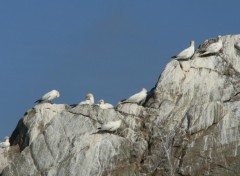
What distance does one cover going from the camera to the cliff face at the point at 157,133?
62.3m

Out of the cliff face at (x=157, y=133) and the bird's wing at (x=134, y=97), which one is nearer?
the cliff face at (x=157, y=133)

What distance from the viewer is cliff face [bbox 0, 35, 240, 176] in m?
62.3

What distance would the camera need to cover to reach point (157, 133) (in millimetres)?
64000

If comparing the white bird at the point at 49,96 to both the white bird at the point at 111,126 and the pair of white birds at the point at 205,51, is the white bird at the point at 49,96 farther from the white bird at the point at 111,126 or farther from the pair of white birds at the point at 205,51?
the pair of white birds at the point at 205,51

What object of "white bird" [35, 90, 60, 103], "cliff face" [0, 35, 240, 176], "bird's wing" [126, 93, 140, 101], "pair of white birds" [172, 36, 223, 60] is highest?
"pair of white birds" [172, 36, 223, 60]

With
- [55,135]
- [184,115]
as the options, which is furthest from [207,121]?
[55,135]

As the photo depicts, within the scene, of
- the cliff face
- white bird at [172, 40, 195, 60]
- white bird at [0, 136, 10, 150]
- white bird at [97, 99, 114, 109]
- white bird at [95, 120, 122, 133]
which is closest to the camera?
the cliff face

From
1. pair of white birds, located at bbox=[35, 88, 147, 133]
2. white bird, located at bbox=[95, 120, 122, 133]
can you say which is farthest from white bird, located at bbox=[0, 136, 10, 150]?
white bird, located at bbox=[95, 120, 122, 133]

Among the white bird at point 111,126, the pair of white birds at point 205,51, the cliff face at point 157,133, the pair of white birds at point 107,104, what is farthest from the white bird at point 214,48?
the white bird at point 111,126

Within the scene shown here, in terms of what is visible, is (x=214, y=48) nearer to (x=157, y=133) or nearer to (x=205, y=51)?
(x=205, y=51)

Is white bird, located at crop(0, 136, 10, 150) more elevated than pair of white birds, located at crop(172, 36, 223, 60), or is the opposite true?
pair of white birds, located at crop(172, 36, 223, 60)

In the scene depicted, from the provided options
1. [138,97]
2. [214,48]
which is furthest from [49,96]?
[214,48]

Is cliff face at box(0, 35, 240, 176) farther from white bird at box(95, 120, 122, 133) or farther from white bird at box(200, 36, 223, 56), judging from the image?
white bird at box(95, 120, 122, 133)

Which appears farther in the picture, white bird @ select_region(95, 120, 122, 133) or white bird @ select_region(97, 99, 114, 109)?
white bird @ select_region(97, 99, 114, 109)
